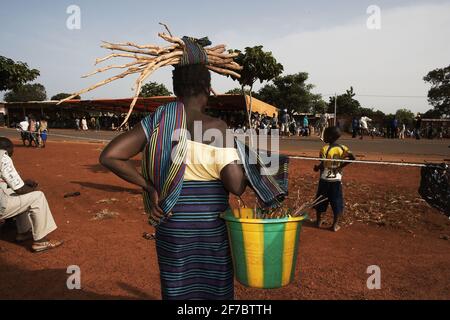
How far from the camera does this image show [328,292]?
12.0 ft

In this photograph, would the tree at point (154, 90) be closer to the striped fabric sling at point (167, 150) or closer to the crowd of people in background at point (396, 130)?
the crowd of people in background at point (396, 130)

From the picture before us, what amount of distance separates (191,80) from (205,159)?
45cm

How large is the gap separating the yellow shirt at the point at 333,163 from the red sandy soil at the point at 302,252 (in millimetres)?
859

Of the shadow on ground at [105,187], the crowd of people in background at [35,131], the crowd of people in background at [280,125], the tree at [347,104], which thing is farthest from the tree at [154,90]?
the shadow on ground at [105,187]

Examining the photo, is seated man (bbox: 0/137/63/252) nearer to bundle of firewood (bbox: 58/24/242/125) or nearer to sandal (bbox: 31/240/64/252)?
sandal (bbox: 31/240/64/252)

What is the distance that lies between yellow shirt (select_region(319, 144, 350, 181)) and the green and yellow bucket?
3.82 meters

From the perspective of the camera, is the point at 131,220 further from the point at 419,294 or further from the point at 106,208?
the point at 419,294

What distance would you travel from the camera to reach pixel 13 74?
14.4 metres

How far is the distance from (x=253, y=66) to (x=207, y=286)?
12709 mm

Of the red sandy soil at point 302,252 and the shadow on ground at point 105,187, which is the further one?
the shadow on ground at point 105,187

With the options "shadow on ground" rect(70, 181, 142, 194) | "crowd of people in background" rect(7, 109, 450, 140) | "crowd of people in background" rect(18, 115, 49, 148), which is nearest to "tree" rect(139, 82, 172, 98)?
"crowd of people in background" rect(7, 109, 450, 140)

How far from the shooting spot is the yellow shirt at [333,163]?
5719mm
